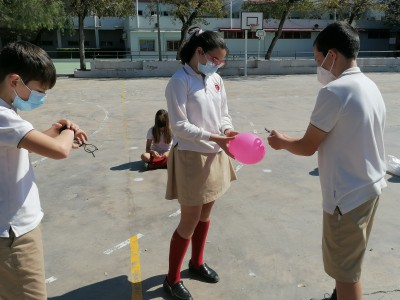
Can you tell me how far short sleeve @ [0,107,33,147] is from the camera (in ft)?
5.94

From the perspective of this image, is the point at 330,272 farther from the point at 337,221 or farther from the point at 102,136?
the point at 102,136

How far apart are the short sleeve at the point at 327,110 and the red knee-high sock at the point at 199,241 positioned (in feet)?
4.72

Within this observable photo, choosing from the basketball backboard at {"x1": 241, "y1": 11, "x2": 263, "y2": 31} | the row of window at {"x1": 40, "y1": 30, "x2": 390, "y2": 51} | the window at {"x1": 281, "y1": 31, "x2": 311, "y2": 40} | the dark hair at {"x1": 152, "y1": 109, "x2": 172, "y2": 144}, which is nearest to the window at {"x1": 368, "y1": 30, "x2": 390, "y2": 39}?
the row of window at {"x1": 40, "y1": 30, "x2": 390, "y2": 51}

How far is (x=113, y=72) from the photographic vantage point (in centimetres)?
2378

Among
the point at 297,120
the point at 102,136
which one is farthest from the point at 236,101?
the point at 102,136

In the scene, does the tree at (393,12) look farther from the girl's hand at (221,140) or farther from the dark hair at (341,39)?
the dark hair at (341,39)

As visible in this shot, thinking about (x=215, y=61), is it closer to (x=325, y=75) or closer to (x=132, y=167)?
(x=325, y=75)

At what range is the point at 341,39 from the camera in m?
2.17

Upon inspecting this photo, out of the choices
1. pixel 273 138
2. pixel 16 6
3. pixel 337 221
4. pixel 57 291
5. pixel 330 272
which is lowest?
pixel 57 291

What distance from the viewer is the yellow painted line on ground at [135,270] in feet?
10.2

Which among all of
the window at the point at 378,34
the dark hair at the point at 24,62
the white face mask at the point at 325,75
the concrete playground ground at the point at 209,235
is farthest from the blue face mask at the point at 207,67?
the window at the point at 378,34

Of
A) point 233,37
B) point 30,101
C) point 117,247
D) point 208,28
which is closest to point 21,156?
point 30,101

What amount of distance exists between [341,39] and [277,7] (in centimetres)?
2784

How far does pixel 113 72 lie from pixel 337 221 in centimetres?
2280
